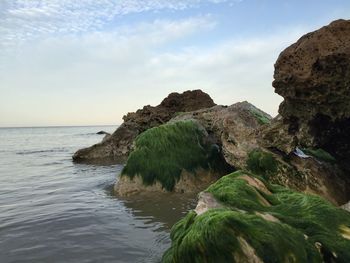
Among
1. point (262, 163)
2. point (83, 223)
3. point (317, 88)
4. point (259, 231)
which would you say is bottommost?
point (83, 223)

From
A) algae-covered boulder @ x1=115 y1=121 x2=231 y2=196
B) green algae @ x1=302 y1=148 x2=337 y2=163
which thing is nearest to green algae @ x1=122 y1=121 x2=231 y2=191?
algae-covered boulder @ x1=115 y1=121 x2=231 y2=196

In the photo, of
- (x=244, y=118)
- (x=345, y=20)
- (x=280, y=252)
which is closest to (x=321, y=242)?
(x=280, y=252)

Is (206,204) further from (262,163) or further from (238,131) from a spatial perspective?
(238,131)

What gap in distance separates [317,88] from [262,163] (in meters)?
2.15

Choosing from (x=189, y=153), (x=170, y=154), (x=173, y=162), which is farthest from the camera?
(x=189, y=153)

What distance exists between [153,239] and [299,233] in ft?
8.39

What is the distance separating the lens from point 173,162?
10.1m

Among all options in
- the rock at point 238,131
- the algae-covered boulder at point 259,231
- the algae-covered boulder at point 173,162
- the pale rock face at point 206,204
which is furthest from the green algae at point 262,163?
the pale rock face at point 206,204

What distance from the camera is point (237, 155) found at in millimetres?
9102

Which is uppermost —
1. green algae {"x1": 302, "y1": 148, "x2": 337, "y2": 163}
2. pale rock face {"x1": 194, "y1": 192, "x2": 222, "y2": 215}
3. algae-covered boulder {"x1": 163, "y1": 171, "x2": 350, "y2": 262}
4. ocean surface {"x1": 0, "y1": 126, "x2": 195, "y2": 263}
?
green algae {"x1": 302, "y1": 148, "x2": 337, "y2": 163}

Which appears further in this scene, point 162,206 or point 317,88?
point 162,206

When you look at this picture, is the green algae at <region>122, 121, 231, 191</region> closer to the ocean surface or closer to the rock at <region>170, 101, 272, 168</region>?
the rock at <region>170, 101, 272, 168</region>

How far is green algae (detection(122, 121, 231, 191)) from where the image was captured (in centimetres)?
985

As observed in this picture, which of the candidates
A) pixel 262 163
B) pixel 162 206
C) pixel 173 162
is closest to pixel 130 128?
pixel 173 162
